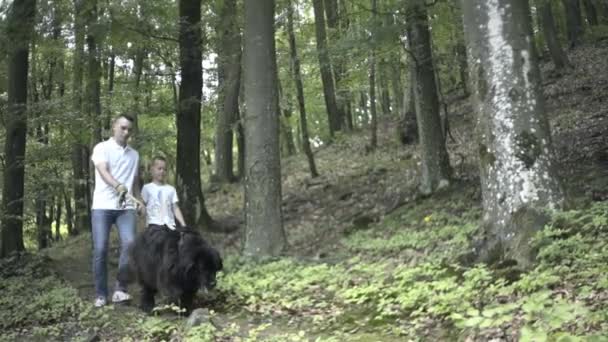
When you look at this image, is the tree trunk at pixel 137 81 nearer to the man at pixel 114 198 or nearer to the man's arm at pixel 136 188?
the man's arm at pixel 136 188

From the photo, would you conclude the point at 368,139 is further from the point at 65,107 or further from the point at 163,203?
the point at 163,203

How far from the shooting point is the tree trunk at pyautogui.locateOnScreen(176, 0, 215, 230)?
11.6 m

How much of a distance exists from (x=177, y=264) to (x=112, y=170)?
5.03 ft

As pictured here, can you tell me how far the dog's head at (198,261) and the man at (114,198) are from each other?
1.03m

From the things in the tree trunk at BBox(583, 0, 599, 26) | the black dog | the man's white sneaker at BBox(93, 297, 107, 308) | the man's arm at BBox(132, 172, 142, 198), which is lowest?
the man's white sneaker at BBox(93, 297, 107, 308)

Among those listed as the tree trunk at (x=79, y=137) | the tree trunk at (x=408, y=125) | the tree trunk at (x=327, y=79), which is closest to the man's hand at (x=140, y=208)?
the tree trunk at (x=79, y=137)

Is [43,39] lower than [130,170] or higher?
higher

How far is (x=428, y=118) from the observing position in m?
11.0

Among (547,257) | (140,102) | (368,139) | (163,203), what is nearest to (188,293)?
(163,203)

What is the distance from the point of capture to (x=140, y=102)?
50.5 ft

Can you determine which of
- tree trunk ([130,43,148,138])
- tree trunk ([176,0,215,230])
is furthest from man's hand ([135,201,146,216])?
tree trunk ([130,43,148,138])

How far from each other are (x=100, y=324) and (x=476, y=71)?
14.7 feet

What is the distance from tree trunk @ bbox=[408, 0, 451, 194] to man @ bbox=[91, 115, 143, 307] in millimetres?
5925

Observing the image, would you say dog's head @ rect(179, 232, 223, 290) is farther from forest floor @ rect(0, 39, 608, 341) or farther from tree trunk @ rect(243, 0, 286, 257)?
tree trunk @ rect(243, 0, 286, 257)
